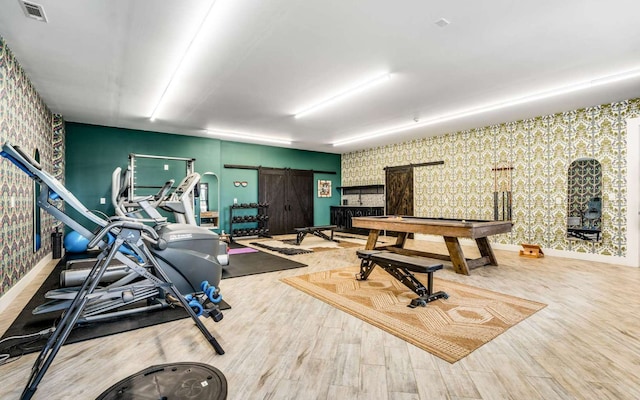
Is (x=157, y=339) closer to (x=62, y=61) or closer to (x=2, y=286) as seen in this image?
(x=2, y=286)

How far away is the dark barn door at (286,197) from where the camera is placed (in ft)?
30.9

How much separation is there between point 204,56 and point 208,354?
332 cm

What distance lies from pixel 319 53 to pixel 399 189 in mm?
6061

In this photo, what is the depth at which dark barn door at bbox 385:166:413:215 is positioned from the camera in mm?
8742

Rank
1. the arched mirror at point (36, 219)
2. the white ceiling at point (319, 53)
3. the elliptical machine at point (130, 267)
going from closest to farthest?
the elliptical machine at point (130, 267) → the white ceiling at point (319, 53) → the arched mirror at point (36, 219)

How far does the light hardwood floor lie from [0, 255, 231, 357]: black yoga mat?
100mm

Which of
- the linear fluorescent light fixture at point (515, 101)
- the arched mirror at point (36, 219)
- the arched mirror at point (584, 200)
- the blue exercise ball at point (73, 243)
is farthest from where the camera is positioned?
the blue exercise ball at point (73, 243)

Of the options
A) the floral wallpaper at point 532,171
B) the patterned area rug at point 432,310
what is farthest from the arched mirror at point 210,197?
the floral wallpaper at point 532,171

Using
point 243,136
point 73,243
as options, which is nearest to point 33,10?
point 73,243

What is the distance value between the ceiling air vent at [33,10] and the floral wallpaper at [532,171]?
775 centimetres

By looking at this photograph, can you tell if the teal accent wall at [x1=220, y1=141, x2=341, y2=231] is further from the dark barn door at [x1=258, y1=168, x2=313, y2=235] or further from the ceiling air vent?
the ceiling air vent

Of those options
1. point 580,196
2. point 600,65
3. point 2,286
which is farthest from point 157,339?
point 580,196

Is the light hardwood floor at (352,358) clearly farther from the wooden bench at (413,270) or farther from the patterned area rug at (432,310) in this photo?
the wooden bench at (413,270)

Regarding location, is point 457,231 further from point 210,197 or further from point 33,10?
point 210,197
